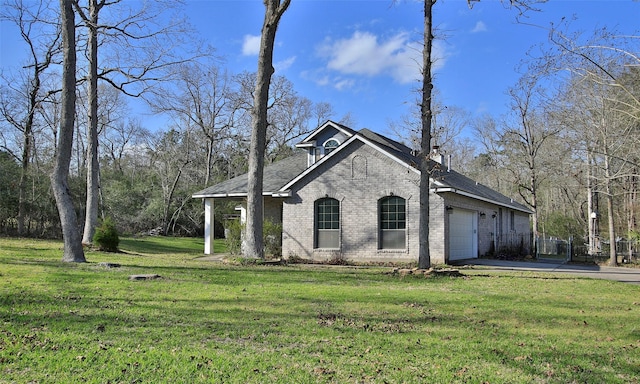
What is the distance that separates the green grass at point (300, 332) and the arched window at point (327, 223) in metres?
8.68

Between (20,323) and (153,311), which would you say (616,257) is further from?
(20,323)

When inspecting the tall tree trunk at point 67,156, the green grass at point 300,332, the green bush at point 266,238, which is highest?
the tall tree trunk at point 67,156

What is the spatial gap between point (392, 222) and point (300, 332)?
12978 mm

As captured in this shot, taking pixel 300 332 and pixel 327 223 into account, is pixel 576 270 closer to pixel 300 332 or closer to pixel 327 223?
pixel 327 223

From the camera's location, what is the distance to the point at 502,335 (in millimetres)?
6457

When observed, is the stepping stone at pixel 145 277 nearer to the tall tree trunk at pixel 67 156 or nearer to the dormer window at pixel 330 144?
the tall tree trunk at pixel 67 156

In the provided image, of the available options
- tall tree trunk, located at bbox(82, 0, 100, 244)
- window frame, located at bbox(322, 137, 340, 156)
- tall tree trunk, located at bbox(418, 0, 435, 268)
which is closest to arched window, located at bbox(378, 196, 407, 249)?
window frame, located at bbox(322, 137, 340, 156)

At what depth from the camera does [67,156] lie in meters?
13.5

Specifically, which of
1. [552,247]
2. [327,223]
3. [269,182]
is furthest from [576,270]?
[552,247]

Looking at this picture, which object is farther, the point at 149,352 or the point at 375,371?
the point at 149,352

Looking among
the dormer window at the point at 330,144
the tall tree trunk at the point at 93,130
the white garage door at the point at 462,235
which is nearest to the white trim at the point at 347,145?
the dormer window at the point at 330,144

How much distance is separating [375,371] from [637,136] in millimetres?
11535

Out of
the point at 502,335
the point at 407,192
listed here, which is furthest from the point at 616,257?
the point at 502,335

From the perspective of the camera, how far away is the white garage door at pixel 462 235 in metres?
19.6
